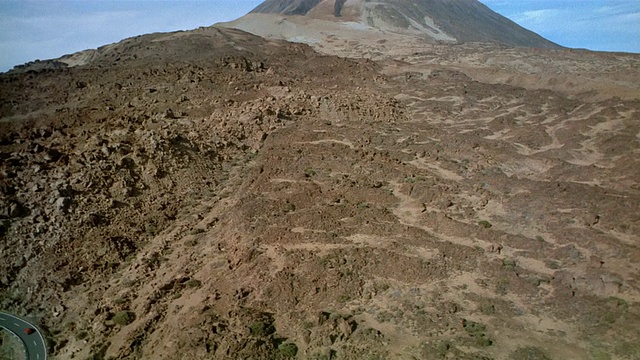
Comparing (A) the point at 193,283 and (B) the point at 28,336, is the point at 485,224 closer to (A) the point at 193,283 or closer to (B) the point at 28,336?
(A) the point at 193,283

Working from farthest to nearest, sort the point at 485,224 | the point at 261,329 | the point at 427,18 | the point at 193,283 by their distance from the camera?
the point at 427,18 → the point at 485,224 → the point at 193,283 → the point at 261,329


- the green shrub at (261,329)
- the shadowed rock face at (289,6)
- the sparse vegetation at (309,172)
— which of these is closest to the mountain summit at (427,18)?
the shadowed rock face at (289,6)

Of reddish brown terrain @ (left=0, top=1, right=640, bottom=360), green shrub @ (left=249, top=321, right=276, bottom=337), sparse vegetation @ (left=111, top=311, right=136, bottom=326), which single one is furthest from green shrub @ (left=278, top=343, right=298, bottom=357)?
sparse vegetation @ (left=111, top=311, right=136, bottom=326)

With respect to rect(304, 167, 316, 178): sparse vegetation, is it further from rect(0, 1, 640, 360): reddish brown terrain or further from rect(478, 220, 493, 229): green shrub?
rect(478, 220, 493, 229): green shrub

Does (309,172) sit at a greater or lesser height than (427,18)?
lesser

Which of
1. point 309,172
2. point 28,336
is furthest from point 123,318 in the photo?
point 309,172

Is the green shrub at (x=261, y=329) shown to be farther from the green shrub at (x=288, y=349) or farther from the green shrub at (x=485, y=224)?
the green shrub at (x=485, y=224)
